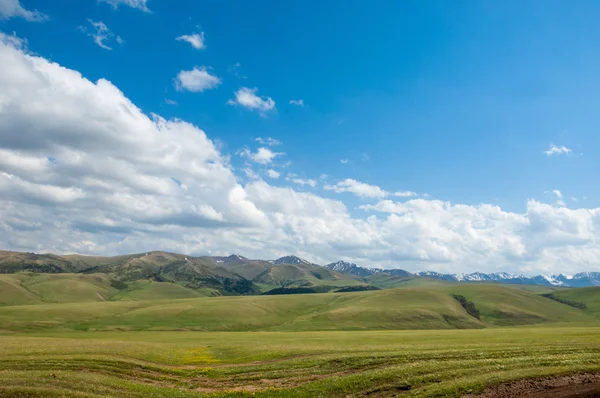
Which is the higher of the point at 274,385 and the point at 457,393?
the point at 457,393

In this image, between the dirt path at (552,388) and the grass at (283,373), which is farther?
→ the grass at (283,373)

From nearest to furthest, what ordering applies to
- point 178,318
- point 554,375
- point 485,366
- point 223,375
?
1. point 554,375
2. point 485,366
3. point 223,375
4. point 178,318

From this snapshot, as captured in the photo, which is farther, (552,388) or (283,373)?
(283,373)

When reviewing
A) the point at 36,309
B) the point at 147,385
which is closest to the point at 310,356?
the point at 147,385

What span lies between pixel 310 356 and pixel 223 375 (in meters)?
11.9

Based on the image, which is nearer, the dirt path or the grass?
the dirt path

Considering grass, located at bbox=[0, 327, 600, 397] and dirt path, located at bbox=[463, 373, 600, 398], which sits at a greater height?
dirt path, located at bbox=[463, 373, 600, 398]

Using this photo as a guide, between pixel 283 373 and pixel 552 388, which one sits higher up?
pixel 552 388

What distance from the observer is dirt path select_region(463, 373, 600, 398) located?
23.5 metres

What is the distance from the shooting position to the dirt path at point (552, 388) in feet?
77.0

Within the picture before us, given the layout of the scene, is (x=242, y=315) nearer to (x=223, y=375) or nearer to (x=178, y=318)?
(x=178, y=318)

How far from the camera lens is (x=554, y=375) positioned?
1094 inches

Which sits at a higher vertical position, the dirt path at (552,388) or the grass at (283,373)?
the dirt path at (552,388)

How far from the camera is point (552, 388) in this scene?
82.9 feet
